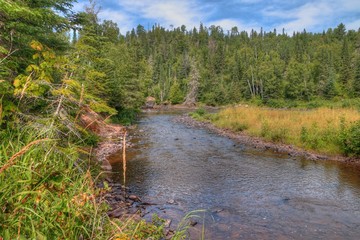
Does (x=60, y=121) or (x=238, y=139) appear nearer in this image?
(x=60, y=121)

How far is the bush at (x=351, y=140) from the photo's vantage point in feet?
41.2

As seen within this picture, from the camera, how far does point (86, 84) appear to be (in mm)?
9047

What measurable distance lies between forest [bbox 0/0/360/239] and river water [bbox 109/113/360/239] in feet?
8.84

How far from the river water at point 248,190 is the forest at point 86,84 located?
2695 millimetres

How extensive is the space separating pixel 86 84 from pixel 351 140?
1156cm

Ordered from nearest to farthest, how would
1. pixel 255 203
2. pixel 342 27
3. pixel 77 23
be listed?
pixel 255 203 → pixel 77 23 → pixel 342 27

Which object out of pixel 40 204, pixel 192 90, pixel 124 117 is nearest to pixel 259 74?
pixel 192 90

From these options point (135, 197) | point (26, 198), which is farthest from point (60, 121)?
point (135, 197)

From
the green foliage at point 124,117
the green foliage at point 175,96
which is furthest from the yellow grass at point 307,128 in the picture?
the green foliage at point 175,96

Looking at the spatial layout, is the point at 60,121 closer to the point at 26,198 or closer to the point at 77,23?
the point at 26,198

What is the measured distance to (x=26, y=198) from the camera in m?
2.38

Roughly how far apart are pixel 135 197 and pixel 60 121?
474 cm

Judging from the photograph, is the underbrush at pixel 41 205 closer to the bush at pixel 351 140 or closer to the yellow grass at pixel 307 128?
the bush at pixel 351 140

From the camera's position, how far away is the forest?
2.56 m
